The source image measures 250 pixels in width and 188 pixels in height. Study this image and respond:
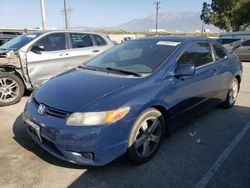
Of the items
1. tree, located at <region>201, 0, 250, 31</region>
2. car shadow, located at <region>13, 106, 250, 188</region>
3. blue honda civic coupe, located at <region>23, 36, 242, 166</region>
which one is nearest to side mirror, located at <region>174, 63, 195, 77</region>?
blue honda civic coupe, located at <region>23, 36, 242, 166</region>

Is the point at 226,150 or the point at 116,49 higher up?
the point at 116,49

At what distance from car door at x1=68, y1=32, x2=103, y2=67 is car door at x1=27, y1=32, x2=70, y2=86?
0.18 m

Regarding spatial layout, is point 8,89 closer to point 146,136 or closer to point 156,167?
point 146,136

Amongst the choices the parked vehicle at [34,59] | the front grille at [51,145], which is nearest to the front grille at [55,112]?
the front grille at [51,145]

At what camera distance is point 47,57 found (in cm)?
621

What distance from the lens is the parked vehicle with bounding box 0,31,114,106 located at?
5812mm

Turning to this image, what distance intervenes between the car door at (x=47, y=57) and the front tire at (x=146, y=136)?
355 cm

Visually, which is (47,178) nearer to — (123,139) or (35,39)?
(123,139)

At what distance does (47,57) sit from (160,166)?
159 inches

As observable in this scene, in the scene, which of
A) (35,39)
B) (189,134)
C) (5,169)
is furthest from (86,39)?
(5,169)

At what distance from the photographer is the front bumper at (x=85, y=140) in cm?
281

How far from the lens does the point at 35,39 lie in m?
6.12

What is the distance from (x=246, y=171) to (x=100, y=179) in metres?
1.75

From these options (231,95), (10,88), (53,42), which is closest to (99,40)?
(53,42)
